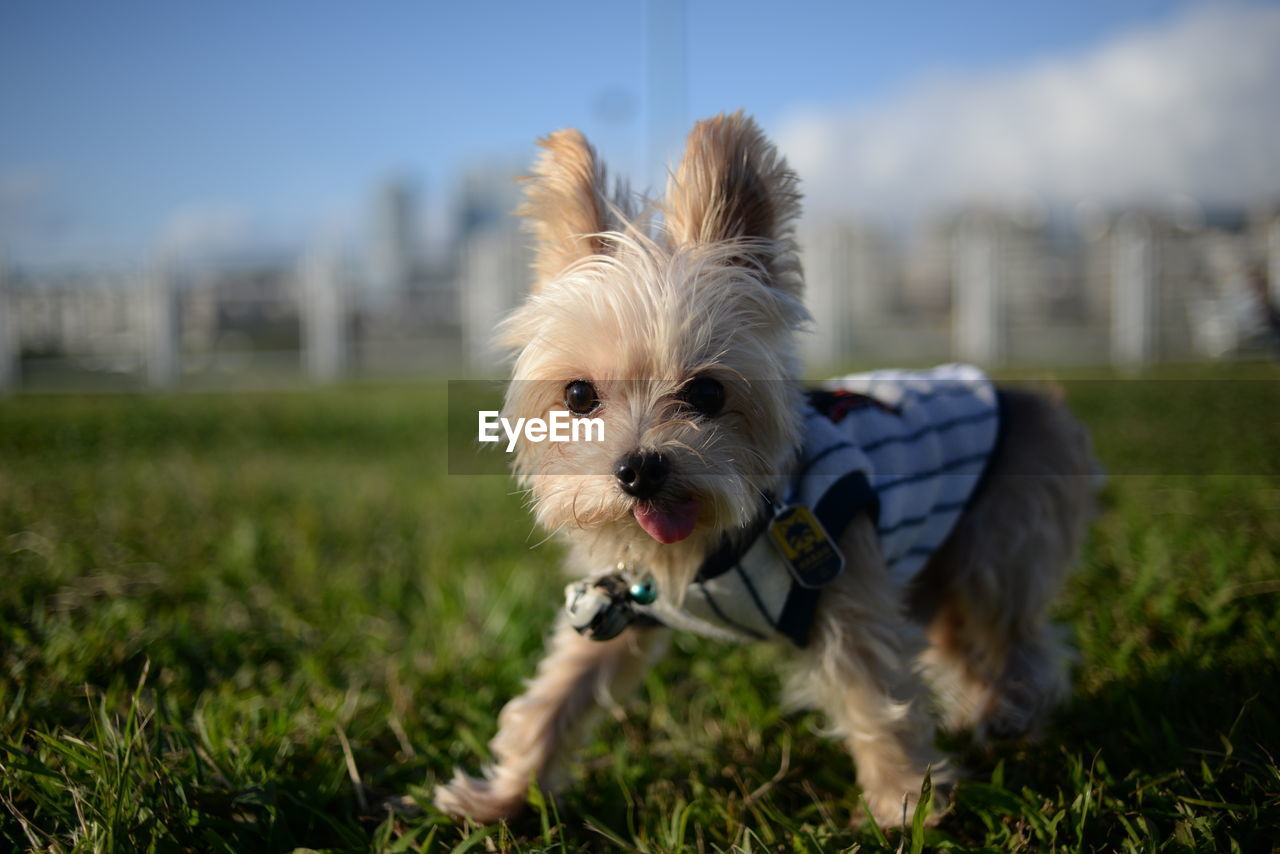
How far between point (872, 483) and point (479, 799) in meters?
Answer: 1.26

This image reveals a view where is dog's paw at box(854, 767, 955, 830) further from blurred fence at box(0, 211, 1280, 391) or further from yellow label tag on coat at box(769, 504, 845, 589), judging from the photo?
blurred fence at box(0, 211, 1280, 391)

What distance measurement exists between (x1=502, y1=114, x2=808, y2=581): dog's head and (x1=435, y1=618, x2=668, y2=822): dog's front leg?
15.8 inches

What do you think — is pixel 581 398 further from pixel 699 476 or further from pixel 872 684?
pixel 872 684

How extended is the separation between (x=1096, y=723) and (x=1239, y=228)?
16874 millimetres

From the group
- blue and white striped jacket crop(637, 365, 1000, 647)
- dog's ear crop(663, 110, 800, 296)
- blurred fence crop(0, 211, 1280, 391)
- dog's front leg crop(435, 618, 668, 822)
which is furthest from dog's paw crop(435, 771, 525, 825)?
blurred fence crop(0, 211, 1280, 391)

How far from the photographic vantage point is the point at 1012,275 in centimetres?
1695

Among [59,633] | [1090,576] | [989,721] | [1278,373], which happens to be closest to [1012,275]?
[1278,373]

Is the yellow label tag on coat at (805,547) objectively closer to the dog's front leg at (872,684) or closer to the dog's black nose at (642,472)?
the dog's front leg at (872,684)

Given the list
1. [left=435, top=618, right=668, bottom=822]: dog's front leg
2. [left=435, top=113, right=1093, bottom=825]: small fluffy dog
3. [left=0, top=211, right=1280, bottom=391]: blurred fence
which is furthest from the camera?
[left=0, top=211, right=1280, bottom=391]: blurred fence

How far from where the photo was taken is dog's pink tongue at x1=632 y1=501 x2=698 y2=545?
1.78 metres

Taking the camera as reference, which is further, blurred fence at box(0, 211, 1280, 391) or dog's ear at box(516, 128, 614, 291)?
blurred fence at box(0, 211, 1280, 391)

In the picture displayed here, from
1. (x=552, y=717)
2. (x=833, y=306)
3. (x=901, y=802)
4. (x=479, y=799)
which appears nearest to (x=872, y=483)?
(x=901, y=802)

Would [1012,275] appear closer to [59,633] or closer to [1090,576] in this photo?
[1090,576]

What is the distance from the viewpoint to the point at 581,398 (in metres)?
1.99
